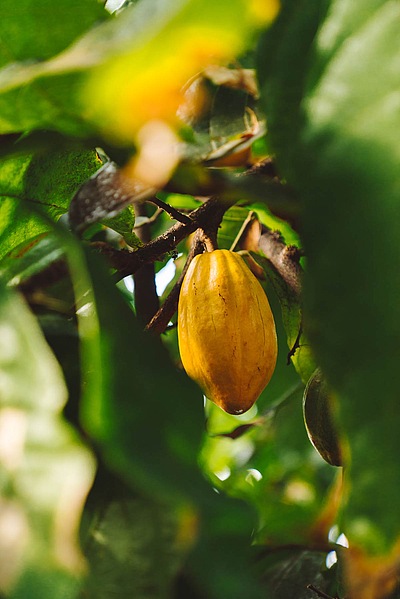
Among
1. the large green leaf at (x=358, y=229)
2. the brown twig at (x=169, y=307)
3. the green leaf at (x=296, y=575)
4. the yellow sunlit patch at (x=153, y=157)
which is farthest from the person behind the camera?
the green leaf at (x=296, y=575)

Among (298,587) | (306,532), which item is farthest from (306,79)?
(306,532)

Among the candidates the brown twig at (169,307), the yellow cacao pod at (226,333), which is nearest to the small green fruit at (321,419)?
the yellow cacao pod at (226,333)

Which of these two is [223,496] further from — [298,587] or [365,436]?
[298,587]

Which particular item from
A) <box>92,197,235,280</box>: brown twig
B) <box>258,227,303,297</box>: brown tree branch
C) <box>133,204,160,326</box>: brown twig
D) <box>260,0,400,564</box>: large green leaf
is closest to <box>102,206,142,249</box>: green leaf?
<box>92,197,235,280</box>: brown twig

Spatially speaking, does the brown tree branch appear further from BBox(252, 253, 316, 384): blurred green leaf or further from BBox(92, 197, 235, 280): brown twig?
BBox(92, 197, 235, 280): brown twig

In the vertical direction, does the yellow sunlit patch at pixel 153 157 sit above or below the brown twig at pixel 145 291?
above

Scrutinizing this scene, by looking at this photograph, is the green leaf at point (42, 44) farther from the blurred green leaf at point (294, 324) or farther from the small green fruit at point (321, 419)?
the blurred green leaf at point (294, 324)
